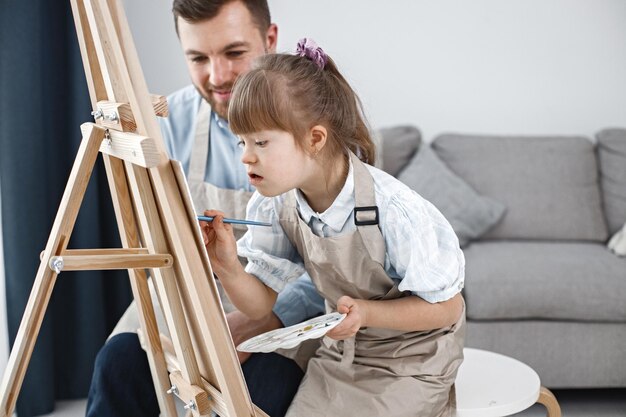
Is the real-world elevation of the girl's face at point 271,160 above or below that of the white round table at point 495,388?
above

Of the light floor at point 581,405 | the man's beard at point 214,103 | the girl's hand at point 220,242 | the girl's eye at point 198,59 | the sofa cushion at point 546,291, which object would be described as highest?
the girl's eye at point 198,59

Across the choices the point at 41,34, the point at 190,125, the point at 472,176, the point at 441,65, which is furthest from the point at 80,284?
the point at 441,65

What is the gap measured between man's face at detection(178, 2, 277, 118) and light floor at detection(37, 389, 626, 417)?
154cm

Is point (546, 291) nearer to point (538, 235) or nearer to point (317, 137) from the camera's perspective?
point (538, 235)

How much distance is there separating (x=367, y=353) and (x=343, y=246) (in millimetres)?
234

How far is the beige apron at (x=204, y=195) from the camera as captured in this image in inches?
72.3

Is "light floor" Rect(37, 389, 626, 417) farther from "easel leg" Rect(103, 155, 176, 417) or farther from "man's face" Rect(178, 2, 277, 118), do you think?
"man's face" Rect(178, 2, 277, 118)

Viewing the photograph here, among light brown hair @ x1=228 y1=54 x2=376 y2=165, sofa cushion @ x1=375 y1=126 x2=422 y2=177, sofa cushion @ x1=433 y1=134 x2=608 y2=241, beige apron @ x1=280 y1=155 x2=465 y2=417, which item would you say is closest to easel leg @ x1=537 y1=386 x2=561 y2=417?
beige apron @ x1=280 y1=155 x2=465 y2=417

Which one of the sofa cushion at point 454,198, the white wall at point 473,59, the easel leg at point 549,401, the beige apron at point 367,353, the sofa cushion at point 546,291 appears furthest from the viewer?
the white wall at point 473,59

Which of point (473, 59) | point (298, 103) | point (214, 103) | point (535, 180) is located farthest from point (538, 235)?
point (298, 103)

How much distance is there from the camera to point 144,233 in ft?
4.25

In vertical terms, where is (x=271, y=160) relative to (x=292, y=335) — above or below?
above

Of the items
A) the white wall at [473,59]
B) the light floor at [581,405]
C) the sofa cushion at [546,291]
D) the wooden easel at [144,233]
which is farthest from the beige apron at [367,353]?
the white wall at [473,59]

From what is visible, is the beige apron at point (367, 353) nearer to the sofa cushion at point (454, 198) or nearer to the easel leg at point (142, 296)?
the easel leg at point (142, 296)
